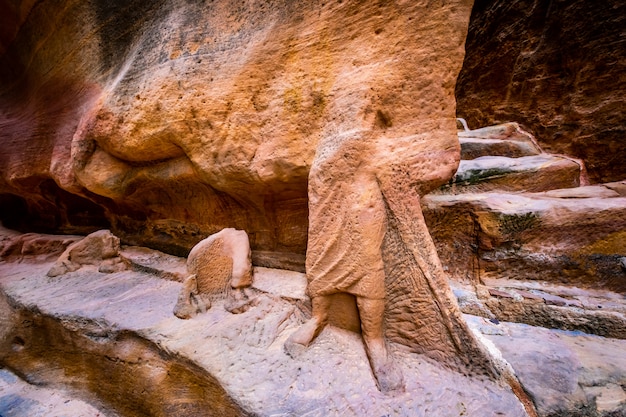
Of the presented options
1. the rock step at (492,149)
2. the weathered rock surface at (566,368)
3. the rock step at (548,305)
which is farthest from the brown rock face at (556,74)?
the weathered rock surface at (566,368)

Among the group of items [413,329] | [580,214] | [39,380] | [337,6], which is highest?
[337,6]

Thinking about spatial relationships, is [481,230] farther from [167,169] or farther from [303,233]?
[167,169]

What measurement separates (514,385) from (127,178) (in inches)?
162

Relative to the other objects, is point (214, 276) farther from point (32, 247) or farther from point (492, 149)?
point (492, 149)

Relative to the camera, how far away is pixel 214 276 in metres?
2.27

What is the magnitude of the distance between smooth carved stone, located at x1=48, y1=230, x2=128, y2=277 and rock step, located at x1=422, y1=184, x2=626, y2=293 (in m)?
3.77

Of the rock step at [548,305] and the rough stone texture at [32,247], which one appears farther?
the rough stone texture at [32,247]

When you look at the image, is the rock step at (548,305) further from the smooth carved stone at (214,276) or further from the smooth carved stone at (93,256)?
the smooth carved stone at (93,256)

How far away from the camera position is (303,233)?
2.63 metres

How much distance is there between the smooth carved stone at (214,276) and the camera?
2107 mm

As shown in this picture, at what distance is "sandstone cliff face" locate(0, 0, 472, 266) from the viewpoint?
5.37 ft

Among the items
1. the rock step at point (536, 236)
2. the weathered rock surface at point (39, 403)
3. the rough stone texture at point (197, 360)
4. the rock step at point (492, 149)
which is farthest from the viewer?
the rock step at point (492, 149)

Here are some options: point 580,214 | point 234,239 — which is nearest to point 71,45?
point 234,239

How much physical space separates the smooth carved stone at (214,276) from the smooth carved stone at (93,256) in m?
1.64
